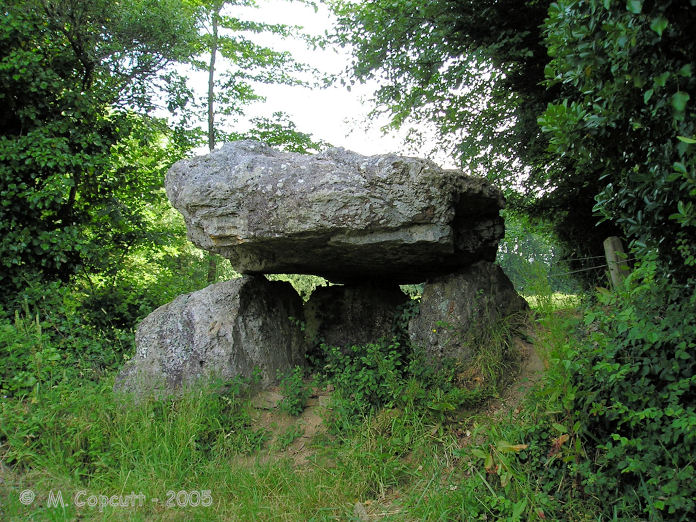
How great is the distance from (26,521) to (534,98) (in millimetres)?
6558

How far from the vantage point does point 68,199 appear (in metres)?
6.88

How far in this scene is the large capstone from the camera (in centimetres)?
466

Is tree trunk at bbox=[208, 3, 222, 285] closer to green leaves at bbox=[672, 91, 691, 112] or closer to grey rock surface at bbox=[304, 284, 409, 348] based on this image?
grey rock surface at bbox=[304, 284, 409, 348]

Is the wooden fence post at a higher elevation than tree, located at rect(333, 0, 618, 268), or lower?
lower

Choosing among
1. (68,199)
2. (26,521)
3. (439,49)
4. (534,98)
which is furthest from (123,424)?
(534,98)

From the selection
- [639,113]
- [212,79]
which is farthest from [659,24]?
[212,79]

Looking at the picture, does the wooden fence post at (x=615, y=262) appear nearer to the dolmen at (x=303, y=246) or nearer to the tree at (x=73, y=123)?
the dolmen at (x=303, y=246)

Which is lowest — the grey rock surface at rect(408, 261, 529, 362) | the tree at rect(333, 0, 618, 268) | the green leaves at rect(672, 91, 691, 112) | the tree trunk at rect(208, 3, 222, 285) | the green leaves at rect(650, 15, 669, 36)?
the grey rock surface at rect(408, 261, 529, 362)

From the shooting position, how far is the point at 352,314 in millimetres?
6230

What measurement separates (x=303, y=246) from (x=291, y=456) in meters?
2.08

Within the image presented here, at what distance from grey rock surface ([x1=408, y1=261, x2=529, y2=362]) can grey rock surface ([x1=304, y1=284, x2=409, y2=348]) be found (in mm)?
785

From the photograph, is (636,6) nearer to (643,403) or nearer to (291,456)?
(643,403)

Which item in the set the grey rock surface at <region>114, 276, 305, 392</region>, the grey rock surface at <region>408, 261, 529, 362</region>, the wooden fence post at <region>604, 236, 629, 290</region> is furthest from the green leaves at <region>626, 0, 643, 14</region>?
the grey rock surface at <region>114, 276, 305, 392</region>

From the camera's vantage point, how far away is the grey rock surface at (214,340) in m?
5.00
